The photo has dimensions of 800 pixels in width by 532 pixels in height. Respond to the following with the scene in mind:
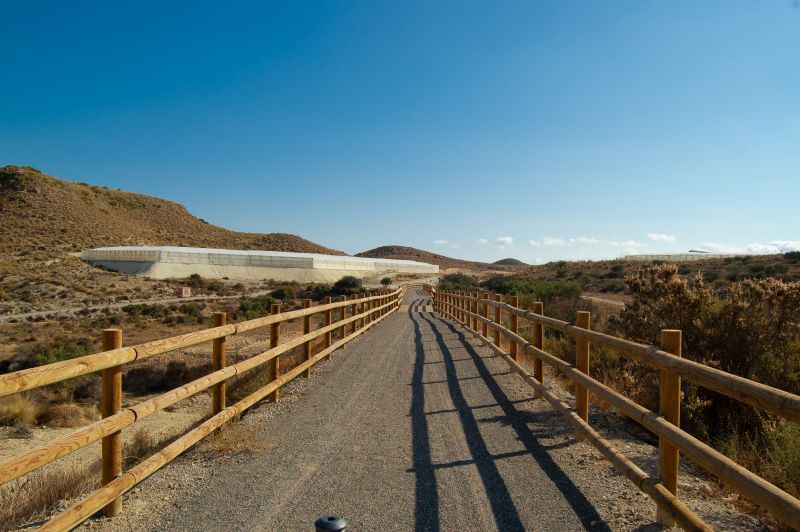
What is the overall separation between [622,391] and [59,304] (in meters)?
46.1

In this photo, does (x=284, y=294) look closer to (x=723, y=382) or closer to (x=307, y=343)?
(x=307, y=343)

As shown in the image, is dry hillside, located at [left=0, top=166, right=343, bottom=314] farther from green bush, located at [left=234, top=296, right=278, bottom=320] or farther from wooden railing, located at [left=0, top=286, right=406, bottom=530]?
wooden railing, located at [left=0, top=286, right=406, bottom=530]

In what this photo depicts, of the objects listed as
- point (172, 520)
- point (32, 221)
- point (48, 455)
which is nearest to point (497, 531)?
point (172, 520)

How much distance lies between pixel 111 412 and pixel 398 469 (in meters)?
2.49

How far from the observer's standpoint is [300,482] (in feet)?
15.9

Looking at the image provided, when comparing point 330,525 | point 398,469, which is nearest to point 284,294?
point 398,469

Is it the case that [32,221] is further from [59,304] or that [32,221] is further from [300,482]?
[300,482]

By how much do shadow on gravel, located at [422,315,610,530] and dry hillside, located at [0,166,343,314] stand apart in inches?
1663

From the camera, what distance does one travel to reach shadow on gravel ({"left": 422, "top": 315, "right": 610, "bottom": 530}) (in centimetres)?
415

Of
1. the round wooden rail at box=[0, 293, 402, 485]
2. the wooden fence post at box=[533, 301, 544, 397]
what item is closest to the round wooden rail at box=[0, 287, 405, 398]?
the round wooden rail at box=[0, 293, 402, 485]

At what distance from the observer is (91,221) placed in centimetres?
9712

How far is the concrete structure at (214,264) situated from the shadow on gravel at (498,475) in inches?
2463

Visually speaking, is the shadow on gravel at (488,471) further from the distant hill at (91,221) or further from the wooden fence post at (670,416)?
the distant hill at (91,221)

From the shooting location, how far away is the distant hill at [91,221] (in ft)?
268
